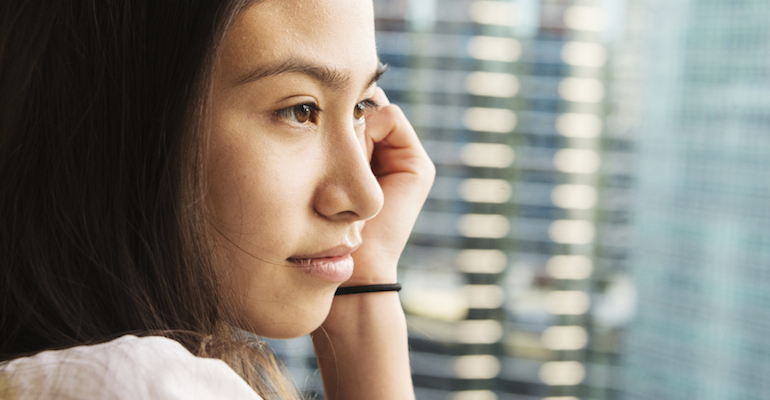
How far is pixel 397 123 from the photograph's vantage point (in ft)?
2.45

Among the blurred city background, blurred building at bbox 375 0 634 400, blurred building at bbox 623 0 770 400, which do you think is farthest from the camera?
blurred building at bbox 375 0 634 400

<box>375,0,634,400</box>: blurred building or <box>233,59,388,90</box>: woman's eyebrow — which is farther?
<box>375,0,634,400</box>: blurred building

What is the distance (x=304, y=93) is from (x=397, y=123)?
0.29m

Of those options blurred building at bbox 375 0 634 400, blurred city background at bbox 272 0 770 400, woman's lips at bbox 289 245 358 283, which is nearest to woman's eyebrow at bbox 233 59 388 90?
woman's lips at bbox 289 245 358 283

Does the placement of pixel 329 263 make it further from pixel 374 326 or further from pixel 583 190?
pixel 583 190

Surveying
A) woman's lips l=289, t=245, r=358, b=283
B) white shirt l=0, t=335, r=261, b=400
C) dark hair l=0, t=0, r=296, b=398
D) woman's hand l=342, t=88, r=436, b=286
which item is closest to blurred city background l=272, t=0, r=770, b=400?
woman's hand l=342, t=88, r=436, b=286

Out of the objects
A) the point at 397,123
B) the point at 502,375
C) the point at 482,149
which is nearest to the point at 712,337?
the point at 502,375

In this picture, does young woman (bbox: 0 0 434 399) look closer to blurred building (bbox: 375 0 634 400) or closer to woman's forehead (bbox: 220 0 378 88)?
woman's forehead (bbox: 220 0 378 88)

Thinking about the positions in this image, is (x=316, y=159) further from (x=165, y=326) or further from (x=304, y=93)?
(x=165, y=326)

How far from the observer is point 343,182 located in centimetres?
50

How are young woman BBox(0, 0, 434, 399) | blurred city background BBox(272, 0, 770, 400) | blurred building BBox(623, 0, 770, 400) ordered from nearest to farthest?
young woman BBox(0, 0, 434, 399)
blurred building BBox(623, 0, 770, 400)
blurred city background BBox(272, 0, 770, 400)

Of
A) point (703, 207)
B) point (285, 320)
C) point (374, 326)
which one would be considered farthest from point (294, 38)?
point (703, 207)

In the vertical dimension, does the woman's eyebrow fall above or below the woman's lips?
above

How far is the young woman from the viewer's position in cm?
41
